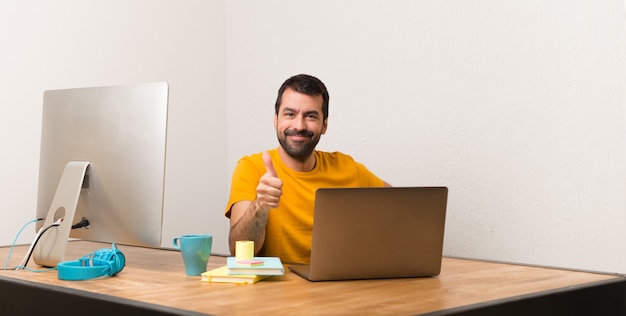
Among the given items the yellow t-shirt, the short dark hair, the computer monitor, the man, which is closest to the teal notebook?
the computer monitor

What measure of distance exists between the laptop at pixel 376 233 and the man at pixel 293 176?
523mm

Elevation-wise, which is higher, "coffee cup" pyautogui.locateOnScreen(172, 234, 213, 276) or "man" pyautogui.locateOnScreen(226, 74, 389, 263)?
"man" pyautogui.locateOnScreen(226, 74, 389, 263)

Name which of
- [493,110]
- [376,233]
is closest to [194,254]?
[376,233]

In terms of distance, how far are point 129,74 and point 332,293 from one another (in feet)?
7.47

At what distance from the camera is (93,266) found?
171 cm

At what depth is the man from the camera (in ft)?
7.06

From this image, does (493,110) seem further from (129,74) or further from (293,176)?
(129,74)

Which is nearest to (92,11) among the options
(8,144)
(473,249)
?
(8,144)

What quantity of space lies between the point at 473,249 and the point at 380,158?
1.88 ft

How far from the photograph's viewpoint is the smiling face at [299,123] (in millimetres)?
2252

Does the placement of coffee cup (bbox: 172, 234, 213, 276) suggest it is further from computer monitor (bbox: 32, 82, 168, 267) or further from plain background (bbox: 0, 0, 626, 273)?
plain background (bbox: 0, 0, 626, 273)

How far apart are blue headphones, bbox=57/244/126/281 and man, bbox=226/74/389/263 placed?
0.40m

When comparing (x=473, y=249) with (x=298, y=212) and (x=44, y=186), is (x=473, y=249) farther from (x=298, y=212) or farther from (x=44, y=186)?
(x=44, y=186)

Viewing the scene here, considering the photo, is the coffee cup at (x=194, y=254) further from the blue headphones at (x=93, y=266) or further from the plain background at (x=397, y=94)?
the plain background at (x=397, y=94)
